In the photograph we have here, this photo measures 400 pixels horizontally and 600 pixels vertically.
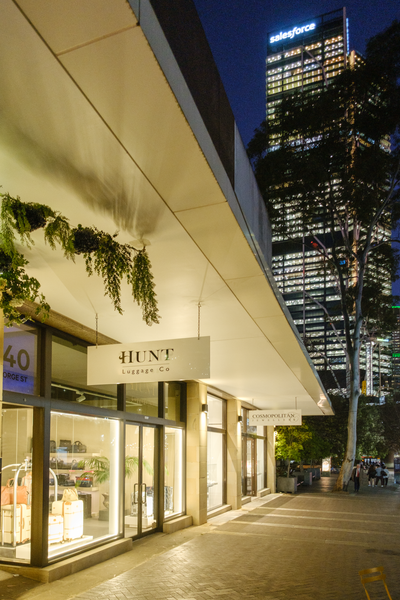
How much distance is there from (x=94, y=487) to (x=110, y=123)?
6998 millimetres

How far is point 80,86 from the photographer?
8.27ft

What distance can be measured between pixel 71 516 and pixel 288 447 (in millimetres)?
16256

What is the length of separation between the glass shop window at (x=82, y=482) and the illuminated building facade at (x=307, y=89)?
20.0 metres

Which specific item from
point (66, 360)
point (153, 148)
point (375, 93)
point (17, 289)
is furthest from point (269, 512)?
point (375, 93)

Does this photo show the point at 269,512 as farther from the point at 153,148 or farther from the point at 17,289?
the point at 153,148

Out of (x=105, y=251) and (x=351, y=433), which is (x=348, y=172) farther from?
(x=105, y=251)

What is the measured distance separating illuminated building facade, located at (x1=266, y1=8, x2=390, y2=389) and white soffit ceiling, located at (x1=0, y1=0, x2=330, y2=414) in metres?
21.9

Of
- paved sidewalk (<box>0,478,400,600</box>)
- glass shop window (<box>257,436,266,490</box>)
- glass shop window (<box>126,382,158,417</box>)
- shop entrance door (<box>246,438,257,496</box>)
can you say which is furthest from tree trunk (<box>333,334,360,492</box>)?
glass shop window (<box>126,382,158,417</box>)

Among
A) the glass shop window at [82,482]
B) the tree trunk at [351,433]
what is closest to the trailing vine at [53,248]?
the glass shop window at [82,482]

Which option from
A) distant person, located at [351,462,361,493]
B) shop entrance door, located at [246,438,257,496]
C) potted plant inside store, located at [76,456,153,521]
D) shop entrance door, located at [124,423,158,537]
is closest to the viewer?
potted plant inside store, located at [76,456,153,521]

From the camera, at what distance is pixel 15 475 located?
7199 millimetres

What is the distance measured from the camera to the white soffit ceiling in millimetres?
2242

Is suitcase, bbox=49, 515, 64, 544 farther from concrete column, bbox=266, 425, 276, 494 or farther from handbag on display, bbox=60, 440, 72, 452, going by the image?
concrete column, bbox=266, 425, 276, 494

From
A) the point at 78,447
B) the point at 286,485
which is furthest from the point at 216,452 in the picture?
the point at 286,485
